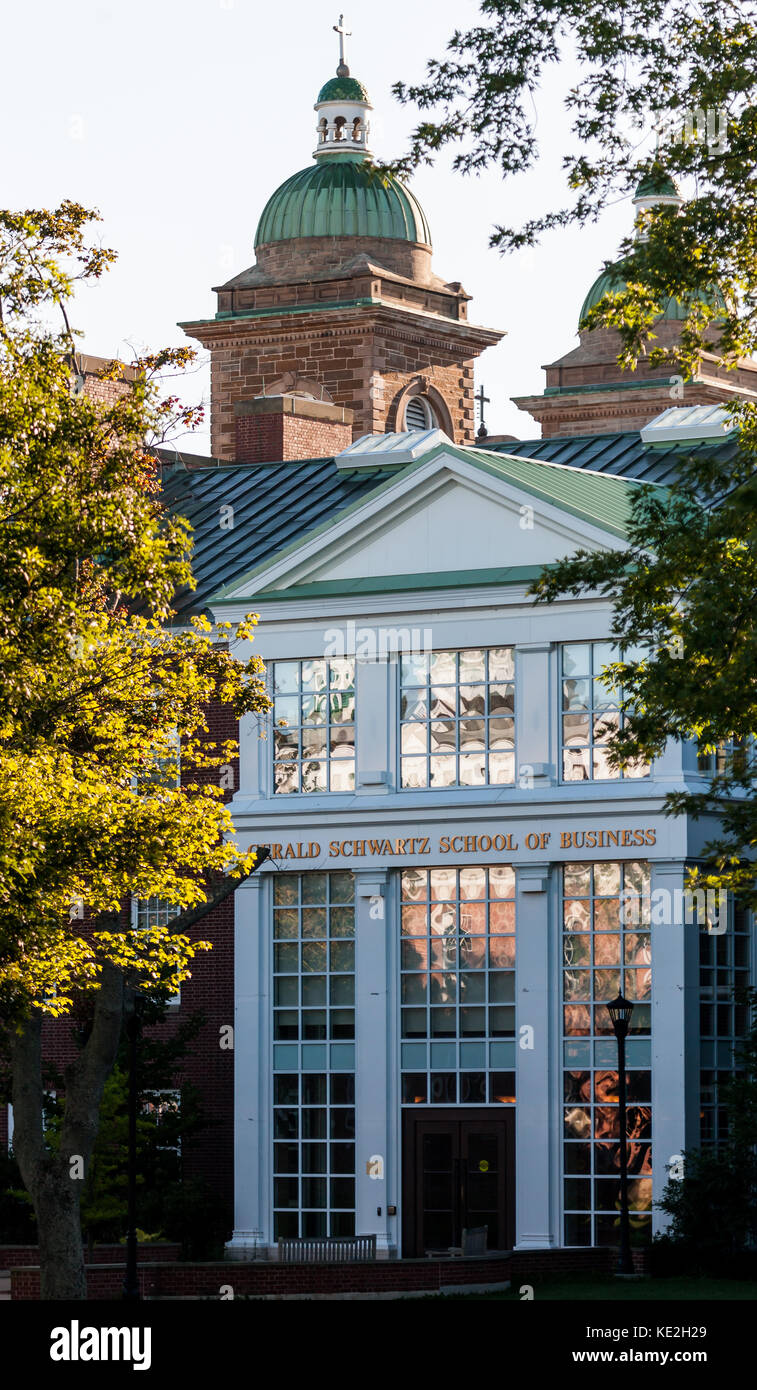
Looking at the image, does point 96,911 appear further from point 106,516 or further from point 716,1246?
point 716,1246

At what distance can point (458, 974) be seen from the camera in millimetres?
40281

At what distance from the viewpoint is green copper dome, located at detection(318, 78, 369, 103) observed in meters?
72.1

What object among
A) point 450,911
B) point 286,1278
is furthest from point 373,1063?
point 286,1278

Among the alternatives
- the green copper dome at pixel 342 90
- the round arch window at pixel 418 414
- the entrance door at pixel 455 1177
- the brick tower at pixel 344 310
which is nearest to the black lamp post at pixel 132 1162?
the entrance door at pixel 455 1177

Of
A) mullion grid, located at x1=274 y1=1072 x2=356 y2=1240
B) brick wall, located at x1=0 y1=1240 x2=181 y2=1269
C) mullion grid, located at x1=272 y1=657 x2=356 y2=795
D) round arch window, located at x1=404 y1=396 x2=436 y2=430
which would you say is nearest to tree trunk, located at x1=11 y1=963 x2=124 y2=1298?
brick wall, located at x1=0 y1=1240 x2=181 y2=1269

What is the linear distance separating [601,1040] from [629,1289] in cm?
482

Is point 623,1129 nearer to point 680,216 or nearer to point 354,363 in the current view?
point 680,216

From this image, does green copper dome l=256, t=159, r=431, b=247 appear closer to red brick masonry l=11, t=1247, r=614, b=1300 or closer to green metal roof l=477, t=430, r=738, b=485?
green metal roof l=477, t=430, r=738, b=485

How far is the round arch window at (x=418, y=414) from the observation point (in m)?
72.1

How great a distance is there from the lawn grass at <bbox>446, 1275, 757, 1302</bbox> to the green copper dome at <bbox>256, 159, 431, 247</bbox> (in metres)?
40.1

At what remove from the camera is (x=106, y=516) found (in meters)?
29.5

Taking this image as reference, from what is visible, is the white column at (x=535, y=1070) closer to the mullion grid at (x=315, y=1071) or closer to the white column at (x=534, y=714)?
the white column at (x=534, y=714)

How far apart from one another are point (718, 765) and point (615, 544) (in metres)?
3.49

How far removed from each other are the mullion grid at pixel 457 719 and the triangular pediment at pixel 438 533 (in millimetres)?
1434
